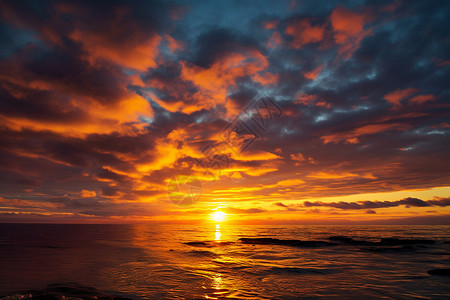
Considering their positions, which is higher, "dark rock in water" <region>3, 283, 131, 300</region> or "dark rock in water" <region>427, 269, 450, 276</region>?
"dark rock in water" <region>3, 283, 131, 300</region>

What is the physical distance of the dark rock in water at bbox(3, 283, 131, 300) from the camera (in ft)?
41.8

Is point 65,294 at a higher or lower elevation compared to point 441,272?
higher

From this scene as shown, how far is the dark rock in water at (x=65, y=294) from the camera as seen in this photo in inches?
502

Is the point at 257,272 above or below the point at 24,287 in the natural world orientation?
below

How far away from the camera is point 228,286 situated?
16.9 meters

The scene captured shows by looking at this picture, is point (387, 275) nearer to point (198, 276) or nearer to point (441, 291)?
point (441, 291)

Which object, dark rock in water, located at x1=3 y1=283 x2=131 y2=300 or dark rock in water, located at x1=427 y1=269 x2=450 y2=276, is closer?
dark rock in water, located at x1=3 y1=283 x2=131 y2=300

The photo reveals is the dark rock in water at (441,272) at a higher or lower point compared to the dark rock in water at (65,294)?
lower

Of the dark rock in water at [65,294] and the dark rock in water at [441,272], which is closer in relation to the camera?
the dark rock in water at [65,294]

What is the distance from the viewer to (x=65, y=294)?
13.6 m

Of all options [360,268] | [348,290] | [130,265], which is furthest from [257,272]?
[130,265]

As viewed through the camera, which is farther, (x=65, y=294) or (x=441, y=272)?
(x=441, y=272)

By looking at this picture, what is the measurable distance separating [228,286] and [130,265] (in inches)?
503

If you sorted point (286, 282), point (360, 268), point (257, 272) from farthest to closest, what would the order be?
1. point (360, 268)
2. point (257, 272)
3. point (286, 282)
